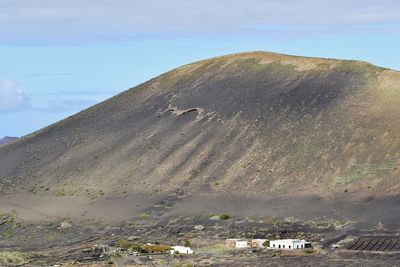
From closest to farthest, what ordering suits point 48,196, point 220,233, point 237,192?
point 220,233 → point 237,192 → point 48,196

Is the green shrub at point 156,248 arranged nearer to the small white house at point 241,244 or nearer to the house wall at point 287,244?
the small white house at point 241,244

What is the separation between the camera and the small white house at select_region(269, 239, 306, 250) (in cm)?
9288

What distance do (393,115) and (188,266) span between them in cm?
5288

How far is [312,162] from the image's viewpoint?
4830 inches

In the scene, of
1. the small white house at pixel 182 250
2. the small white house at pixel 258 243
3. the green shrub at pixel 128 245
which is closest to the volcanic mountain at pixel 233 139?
the small white house at pixel 258 243

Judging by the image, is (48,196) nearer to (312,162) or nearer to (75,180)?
(75,180)

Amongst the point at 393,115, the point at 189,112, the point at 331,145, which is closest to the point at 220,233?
the point at 331,145

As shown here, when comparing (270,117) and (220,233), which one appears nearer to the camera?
(220,233)

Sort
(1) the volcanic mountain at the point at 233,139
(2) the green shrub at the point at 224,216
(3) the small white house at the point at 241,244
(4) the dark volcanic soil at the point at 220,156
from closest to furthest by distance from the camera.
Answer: (3) the small white house at the point at 241,244 → (2) the green shrub at the point at 224,216 → (4) the dark volcanic soil at the point at 220,156 → (1) the volcanic mountain at the point at 233,139

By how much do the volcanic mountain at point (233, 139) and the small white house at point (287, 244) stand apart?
60.4ft

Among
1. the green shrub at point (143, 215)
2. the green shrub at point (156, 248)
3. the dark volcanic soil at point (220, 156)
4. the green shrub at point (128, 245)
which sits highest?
the dark volcanic soil at point (220, 156)

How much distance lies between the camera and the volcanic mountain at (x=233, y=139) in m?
120

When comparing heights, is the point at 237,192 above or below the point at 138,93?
below

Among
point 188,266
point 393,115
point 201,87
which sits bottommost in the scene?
point 188,266
